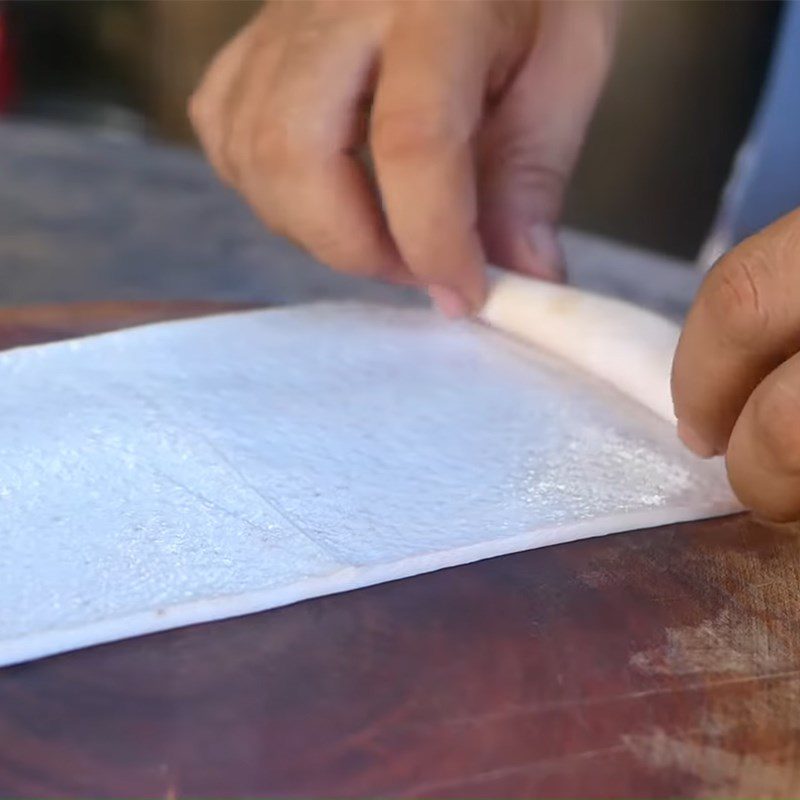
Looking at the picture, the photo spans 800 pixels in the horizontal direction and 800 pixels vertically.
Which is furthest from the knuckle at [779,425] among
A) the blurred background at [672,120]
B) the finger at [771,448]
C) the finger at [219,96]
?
the blurred background at [672,120]

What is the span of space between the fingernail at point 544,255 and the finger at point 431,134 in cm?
9

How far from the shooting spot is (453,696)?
15.3 inches

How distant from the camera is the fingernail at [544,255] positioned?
800 millimetres

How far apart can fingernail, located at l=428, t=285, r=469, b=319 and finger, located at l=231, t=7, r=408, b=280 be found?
0.16 feet

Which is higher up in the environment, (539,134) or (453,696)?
(539,134)

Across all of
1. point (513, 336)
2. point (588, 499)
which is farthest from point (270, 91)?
point (588, 499)

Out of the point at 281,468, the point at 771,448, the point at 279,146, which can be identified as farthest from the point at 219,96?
the point at 771,448

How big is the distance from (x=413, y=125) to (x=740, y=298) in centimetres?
26

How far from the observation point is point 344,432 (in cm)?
57

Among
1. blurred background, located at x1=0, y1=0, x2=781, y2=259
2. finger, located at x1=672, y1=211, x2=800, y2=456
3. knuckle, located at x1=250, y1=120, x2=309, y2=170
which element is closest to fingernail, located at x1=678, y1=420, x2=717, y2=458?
finger, located at x1=672, y1=211, x2=800, y2=456

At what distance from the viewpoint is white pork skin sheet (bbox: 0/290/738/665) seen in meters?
0.43

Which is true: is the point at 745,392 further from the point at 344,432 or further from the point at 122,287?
the point at 122,287

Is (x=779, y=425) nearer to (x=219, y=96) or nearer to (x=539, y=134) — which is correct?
(x=539, y=134)

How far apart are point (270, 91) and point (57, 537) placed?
0.39 metres
